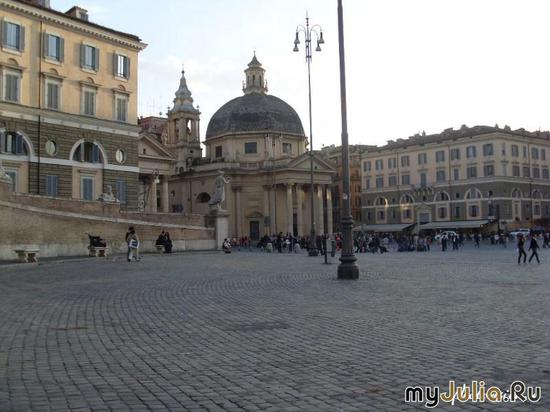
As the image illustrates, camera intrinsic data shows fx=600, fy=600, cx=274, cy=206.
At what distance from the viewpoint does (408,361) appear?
21.9ft

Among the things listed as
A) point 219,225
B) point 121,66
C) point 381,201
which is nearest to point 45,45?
point 121,66

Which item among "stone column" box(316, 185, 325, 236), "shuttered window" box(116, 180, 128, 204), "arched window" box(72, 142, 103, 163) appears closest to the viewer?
"arched window" box(72, 142, 103, 163)

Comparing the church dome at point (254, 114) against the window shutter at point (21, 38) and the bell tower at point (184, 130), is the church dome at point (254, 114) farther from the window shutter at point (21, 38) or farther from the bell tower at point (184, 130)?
the window shutter at point (21, 38)

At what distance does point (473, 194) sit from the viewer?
75938 millimetres

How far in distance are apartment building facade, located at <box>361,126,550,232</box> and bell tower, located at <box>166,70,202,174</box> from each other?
86.7 ft

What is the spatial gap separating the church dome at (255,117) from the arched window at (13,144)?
40.3 metres

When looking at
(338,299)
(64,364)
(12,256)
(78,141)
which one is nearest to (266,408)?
(64,364)

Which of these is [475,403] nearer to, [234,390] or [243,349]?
[234,390]

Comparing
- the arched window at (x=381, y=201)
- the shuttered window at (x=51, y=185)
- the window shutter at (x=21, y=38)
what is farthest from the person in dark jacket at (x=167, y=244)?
the arched window at (x=381, y=201)

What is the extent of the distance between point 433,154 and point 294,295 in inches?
2807

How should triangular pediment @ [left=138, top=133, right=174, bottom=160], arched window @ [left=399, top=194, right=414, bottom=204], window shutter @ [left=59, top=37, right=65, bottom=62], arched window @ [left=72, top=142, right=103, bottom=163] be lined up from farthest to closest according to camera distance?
arched window @ [left=399, top=194, right=414, bottom=204]
triangular pediment @ [left=138, top=133, right=174, bottom=160]
arched window @ [left=72, top=142, right=103, bottom=163]
window shutter @ [left=59, top=37, right=65, bottom=62]

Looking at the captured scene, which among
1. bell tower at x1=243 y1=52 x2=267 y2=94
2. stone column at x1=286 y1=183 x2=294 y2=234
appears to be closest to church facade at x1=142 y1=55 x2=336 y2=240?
stone column at x1=286 y1=183 x2=294 y2=234

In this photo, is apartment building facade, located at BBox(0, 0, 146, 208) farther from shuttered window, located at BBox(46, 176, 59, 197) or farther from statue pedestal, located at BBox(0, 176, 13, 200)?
statue pedestal, located at BBox(0, 176, 13, 200)

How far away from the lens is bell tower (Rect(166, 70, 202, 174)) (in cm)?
8050
